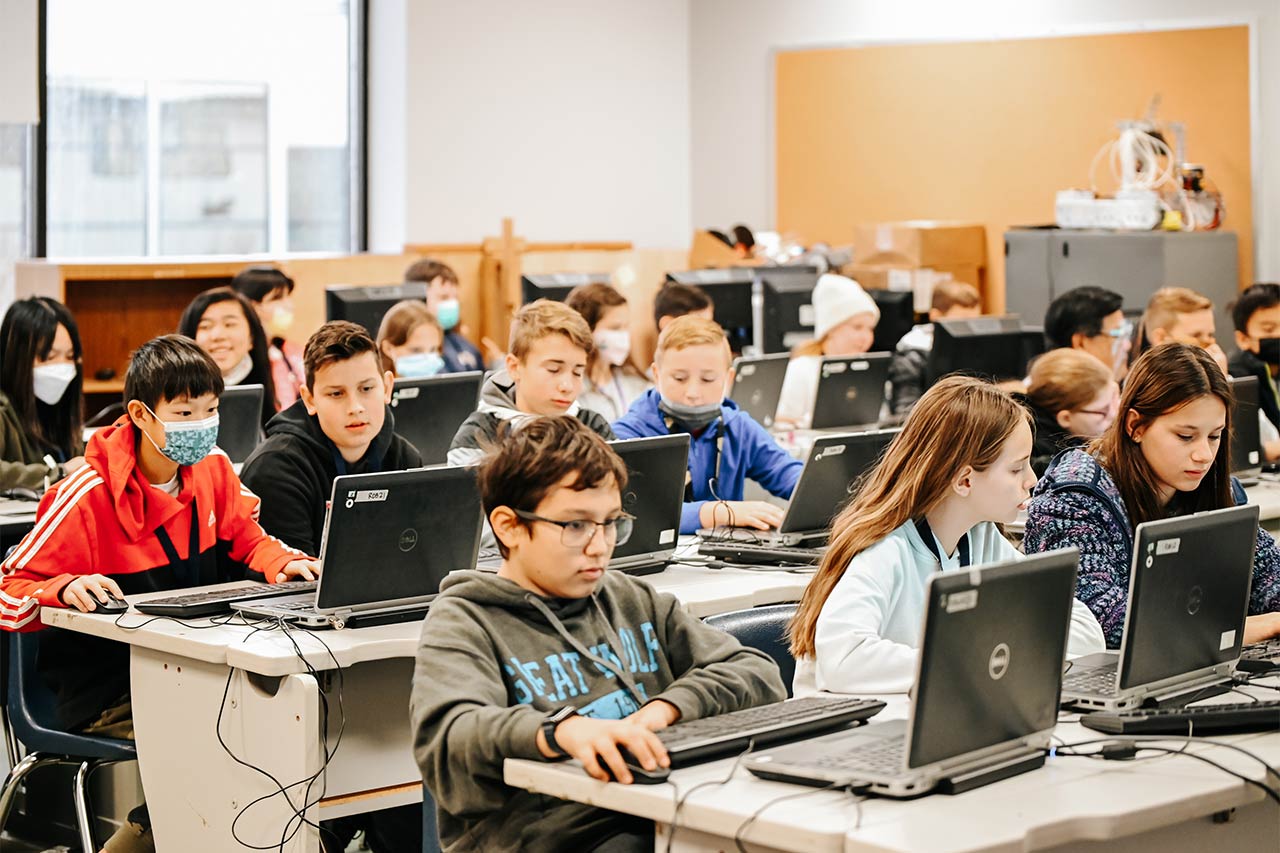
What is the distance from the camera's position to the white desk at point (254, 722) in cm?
293

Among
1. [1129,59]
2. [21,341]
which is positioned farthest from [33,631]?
[1129,59]

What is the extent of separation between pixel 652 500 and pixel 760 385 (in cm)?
268

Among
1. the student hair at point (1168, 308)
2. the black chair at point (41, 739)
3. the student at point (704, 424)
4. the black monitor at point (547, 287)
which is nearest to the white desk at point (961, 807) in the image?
the black chair at point (41, 739)

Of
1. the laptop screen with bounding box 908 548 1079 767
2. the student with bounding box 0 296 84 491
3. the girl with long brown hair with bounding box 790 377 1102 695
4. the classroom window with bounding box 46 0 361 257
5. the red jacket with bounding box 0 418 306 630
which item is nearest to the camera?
the laptop screen with bounding box 908 548 1079 767

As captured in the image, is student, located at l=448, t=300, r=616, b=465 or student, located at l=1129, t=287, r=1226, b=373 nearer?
student, located at l=448, t=300, r=616, b=465

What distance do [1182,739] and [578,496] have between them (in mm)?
888

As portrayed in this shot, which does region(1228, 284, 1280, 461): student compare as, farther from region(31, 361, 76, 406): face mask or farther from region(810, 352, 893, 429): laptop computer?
region(31, 361, 76, 406): face mask

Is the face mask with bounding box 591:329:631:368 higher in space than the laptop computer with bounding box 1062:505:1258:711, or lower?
higher

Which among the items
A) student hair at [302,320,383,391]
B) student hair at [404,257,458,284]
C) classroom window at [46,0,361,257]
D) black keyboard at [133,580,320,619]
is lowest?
black keyboard at [133,580,320,619]

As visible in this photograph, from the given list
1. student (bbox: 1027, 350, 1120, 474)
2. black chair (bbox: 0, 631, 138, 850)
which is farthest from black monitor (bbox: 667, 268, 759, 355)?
black chair (bbox: 0, 631, 138, 850)

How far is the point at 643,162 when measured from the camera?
34.8 feet

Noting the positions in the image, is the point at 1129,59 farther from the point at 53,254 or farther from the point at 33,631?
the point at 33,631

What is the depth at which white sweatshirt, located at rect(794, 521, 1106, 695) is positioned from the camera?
2611mm

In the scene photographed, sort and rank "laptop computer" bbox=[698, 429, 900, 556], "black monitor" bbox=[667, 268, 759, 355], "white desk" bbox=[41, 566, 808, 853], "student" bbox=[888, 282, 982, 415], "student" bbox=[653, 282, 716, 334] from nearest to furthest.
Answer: "white desk" bbox=[41, 566, 808, 853], "laptop computer" bbox=[698, 429, 900, 556], "student" bbox=[653, 282, 716, 334], "student" bbox=[888, 282, 982, 415], "black monitor" bbox=[667, 268, 759, 355]
